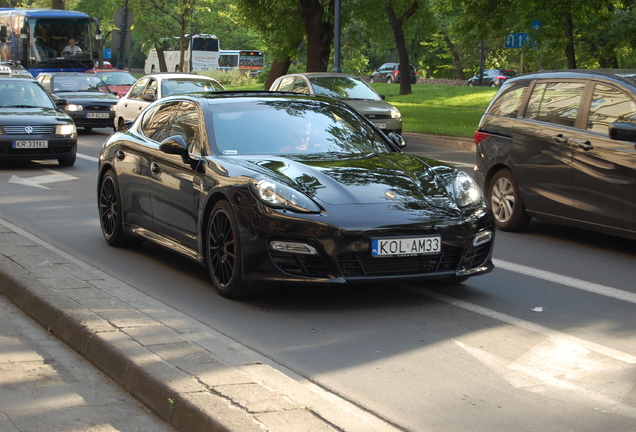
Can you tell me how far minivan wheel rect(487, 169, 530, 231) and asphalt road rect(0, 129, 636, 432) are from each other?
58 cm

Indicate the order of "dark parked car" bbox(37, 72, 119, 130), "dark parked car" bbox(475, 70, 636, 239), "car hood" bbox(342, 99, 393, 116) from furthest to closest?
"dark parked car" bbox(37, 72, 119, 130) → "car hood" bbox(342, 99, 393, 116) → "dark parked car" bbox(475, 70, 636, 239)

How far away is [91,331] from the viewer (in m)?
5.11

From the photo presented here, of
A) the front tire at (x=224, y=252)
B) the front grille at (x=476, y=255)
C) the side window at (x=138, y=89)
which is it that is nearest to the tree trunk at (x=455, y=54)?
the side window at (x=138, y=89)

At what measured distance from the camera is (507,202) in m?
9.63

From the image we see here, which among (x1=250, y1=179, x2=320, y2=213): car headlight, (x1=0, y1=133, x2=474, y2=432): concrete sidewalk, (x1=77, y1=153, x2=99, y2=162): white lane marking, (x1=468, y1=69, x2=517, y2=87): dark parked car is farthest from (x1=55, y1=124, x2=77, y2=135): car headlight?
(x1=468, y1=69, x2=517, y2=87): dark parked car

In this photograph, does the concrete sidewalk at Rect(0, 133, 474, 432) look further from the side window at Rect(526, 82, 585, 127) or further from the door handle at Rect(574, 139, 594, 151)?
the side window at Rect(526, 82, 585, 127)

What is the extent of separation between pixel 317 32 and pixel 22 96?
46.0 ft

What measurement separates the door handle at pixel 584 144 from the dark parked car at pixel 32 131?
10178 millimetres

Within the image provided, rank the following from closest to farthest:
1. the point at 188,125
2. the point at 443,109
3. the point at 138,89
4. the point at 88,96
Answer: the point at 188,125
the point at 138,89
the point at 88,96
the point at 443,109

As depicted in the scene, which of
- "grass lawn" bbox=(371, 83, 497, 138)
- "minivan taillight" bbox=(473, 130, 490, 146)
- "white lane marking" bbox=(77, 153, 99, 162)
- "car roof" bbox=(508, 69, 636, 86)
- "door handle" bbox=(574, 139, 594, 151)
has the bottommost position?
"white lane marking" bbox=(77, 153, 99, 162)

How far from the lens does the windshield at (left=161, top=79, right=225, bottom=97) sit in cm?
1939

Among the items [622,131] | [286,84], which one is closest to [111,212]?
[622,131]

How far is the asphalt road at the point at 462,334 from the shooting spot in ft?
14.2

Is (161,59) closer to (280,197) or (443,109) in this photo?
(443,109)
